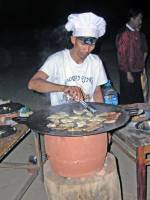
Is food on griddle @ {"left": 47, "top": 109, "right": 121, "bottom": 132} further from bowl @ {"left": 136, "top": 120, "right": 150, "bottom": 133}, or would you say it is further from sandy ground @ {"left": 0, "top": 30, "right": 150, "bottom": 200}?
sandy ground @ {"left": 0, "top": 30, "right": 150, "bottom": 200}

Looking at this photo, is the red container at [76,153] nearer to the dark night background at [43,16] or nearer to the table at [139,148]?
the table at [139,148]

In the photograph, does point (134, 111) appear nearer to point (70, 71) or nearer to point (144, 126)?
point (144, 126)

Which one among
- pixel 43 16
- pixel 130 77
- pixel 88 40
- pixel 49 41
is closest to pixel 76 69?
pixel 88 40

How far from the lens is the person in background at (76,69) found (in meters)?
3.13

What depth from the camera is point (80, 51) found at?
3201 mm

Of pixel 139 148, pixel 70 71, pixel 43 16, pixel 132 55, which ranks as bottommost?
pixel 139 148

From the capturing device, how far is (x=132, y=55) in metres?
5.89

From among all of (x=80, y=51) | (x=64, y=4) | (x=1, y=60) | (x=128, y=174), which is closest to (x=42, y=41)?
(x=1, y=60)

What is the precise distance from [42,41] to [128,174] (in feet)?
41.1

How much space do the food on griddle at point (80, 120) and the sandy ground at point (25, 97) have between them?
105 centimetres

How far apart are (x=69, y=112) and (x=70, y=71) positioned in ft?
1.50

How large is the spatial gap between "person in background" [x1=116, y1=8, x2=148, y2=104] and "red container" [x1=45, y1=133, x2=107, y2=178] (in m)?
3.28

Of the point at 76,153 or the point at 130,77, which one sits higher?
the point at 130,77

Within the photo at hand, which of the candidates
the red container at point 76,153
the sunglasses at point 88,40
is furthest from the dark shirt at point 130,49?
the red container at point 76,153
